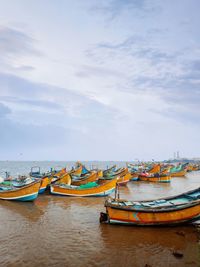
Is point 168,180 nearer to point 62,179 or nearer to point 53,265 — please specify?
point 62,179

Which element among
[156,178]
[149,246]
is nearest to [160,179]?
[156,178]

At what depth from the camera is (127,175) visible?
1483 inches

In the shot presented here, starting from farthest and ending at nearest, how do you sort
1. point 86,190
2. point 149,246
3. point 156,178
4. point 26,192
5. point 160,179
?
point 156,178 < point 160,179 < point 86,190 < point 26,192 < point 149,246

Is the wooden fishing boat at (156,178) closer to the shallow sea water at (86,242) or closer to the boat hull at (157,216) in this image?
the shallow sea water at (86,242)

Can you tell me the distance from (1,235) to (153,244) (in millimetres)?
8269

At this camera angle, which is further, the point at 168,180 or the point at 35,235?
the point at 168,180

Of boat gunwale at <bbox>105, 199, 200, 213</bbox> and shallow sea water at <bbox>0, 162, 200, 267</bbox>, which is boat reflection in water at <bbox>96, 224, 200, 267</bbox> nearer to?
shallow sea water at <bbox>0, 162, 200, 267</bbox>

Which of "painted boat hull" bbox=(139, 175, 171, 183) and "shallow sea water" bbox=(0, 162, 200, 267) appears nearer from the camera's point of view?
"shallow sea water" bbox=(0, 162, 200, 267)

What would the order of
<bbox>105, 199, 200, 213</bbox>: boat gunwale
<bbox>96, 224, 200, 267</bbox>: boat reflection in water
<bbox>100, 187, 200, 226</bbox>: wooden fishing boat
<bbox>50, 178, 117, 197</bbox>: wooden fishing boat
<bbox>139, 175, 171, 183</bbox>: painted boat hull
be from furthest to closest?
1. <bbox>139, 175, 171, 183</bbox>: painted boat hull
2. <bbox>50, 178, 117, 197</bbox>: wooden fishing boat
3. <bbox>100, 187, 200, 226</bbox>: wooden fishing boat
4. <bbox>105, 199, 200, 213</bbox>: boat gunwale
5. <bbox>96, 224, 200, 267</bbox>: boat reflection in water

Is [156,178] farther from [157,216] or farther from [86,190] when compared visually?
[157,216]

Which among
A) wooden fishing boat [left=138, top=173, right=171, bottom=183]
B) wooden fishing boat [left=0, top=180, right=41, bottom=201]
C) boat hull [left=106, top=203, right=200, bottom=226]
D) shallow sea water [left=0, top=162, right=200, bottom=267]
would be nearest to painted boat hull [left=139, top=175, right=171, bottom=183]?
wooden fishing boat [left=138, top=173, right=171, bottom=183]

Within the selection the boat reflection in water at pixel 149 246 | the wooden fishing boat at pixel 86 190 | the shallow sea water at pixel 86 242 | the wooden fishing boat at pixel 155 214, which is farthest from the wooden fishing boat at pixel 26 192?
Result: the wooden fishing boat at pixel 155 214

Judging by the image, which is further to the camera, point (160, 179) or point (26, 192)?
point (160, 179)

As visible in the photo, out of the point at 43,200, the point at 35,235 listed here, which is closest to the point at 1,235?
the point at 35,235
